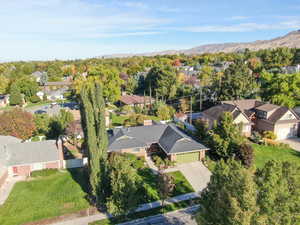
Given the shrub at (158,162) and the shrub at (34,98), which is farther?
the shrub at (34,98)

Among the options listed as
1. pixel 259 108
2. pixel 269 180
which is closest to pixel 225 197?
pixel 269 180

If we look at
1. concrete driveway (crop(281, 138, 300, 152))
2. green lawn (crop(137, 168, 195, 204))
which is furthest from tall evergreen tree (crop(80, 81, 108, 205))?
concrete driveway (crop(281, 138, 300, 152))

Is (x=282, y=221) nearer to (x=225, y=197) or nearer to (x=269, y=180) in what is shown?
(x=269, y=180)

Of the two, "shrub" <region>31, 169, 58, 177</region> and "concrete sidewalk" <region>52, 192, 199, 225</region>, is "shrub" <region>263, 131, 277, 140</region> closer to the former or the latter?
"concrete sidewalk" <region>52, 192, 199, 225</region>

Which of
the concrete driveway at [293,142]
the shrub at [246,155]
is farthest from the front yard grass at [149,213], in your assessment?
the concrete driveway at [293,142]

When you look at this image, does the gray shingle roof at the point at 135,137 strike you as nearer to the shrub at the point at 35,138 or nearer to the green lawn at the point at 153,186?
the green lawn at the point at 153,186

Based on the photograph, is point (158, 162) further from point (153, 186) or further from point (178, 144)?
point (153, 186)

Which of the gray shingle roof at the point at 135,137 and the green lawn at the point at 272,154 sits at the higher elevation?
the gray shingle roof at the point at 135,137
